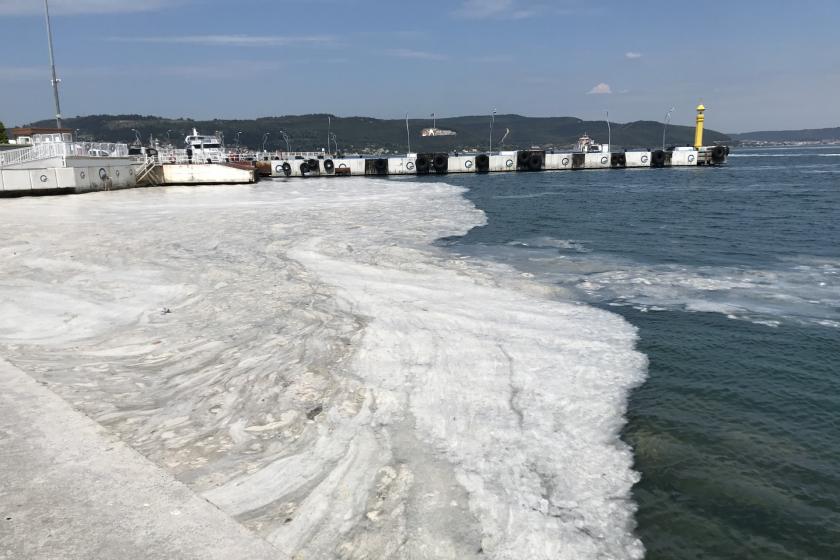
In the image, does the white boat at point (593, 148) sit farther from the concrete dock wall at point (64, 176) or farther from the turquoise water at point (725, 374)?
the turquoise water at point (725, 374)

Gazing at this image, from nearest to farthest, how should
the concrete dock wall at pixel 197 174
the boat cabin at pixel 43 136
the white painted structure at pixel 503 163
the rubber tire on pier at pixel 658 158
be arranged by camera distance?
the boat cabin at pixel 43 136
the concrete dock wall at pixel 197 174
the white painted structure at pixel 503 163
the rubber tire on pier at pixel 658 158

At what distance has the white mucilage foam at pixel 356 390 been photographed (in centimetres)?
434

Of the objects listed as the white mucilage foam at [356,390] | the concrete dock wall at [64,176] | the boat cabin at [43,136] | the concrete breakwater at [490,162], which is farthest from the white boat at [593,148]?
the white mucilage foam at [356,390]

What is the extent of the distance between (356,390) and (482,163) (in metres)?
79.8

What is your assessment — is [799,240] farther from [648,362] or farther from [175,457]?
[175,457]

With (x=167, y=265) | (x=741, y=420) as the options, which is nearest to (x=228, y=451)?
(x=741, y=420)

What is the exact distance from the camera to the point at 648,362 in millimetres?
7930

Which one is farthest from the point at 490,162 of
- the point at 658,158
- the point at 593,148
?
the point at 593,148

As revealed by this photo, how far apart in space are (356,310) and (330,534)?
19.2 feet

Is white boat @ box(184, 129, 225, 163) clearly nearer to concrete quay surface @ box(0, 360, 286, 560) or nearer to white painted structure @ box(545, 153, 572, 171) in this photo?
white painted structure @ box(545, 153, 572, 171)

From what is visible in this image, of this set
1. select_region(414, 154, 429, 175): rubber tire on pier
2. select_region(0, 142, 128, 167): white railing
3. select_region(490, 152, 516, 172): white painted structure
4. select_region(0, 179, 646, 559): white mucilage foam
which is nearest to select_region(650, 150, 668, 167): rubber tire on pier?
select_region(490, 152, 516, 172): white painted structure

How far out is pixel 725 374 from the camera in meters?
7.60

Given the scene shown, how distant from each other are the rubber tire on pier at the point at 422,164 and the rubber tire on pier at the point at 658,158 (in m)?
35.0

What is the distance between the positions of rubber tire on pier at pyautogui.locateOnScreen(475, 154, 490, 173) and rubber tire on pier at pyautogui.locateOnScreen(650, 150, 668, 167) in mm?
25552
